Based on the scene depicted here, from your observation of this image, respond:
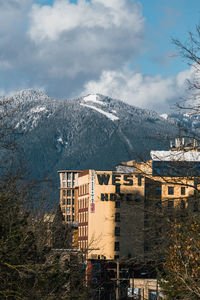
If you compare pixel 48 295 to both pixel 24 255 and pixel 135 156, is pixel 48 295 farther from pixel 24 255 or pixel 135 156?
pixel 135 156

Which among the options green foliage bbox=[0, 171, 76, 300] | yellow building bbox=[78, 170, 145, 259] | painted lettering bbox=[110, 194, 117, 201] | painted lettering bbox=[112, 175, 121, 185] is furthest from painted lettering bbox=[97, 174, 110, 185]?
green foliage bbox=[0, 171, 76, 300]

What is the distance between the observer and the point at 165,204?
20172 millimetres

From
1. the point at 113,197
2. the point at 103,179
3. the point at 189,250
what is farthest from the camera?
the point at 103,179

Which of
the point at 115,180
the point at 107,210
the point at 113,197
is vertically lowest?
the point at 107,210

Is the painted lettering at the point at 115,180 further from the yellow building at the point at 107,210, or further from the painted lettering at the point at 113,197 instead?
the painted lettering at the point at 113,197

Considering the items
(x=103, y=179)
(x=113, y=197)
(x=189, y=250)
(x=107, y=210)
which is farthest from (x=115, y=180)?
(x=189, y=250)

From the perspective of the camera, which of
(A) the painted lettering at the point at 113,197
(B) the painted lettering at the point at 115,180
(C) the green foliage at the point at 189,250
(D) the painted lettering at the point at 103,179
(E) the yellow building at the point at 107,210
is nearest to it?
(C) the green foliage at the point at 189,250

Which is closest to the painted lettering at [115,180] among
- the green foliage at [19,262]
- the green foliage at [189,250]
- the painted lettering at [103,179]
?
the painted lettering at [103,179]

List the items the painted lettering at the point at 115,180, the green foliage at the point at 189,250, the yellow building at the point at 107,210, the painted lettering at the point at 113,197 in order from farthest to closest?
the painted lettering at the point at 115,180 → the painted lettering at the point at 113,197 → the yellow building at the point at 107,210 → the green foliage at the point at 189,250

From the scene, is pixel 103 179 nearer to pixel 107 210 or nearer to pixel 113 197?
pixel 113 197

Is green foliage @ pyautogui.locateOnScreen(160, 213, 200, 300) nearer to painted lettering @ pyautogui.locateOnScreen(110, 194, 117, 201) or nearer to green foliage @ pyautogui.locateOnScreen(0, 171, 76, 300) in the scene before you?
green foliage @ pyautogui.locateOnScreen(0, 171, 76, 300)

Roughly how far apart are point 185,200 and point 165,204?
0.54 metres

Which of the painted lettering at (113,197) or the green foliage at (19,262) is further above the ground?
the painted lettering at (113,197)

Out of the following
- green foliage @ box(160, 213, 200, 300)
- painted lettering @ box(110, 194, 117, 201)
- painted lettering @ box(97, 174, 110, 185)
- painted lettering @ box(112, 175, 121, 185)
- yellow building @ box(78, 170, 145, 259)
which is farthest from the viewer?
painted lettering @ box(97, 174, 110, 185)
